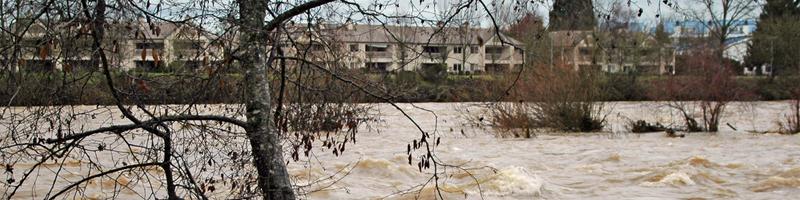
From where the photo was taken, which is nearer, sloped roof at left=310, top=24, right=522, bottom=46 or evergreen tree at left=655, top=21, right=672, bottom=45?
sloped roof at left=310, top=24, right=522, bottom=46

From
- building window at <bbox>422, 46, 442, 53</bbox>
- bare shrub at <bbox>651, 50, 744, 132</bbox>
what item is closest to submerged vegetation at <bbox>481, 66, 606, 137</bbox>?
bare shrub at <bbox>651, 50, 744, 132</bbox>

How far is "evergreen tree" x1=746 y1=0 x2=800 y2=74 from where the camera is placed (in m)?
48.6

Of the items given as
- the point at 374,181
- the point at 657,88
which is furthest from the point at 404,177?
the point at 657,88

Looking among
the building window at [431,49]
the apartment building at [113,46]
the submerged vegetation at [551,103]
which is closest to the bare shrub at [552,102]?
the submerged vegetation at [551,103]

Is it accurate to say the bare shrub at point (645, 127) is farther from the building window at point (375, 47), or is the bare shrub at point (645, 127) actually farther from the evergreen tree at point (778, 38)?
the evergreen tree at point (778, 38)

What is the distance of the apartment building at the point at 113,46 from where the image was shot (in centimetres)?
504

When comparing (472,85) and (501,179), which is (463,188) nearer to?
(501,179)

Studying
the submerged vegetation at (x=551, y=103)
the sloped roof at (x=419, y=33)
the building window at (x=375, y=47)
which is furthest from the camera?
the submerged vegetation at (x=551, y=103)

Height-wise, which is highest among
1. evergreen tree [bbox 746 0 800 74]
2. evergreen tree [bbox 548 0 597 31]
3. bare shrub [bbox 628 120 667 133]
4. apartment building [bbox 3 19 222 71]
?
evergreen tree [bbox 746 0 800 74]

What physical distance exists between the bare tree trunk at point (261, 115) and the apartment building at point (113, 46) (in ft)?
0.82

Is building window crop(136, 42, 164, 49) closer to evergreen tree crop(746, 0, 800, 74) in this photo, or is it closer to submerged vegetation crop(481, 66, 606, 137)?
submerged vegetation crop(481, 66, 606, 137)

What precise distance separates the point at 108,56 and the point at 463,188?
772 cm

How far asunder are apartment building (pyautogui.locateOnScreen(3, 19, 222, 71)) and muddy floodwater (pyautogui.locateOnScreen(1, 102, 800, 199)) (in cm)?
279

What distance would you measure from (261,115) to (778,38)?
5059 cm
